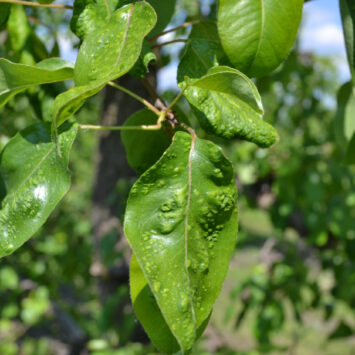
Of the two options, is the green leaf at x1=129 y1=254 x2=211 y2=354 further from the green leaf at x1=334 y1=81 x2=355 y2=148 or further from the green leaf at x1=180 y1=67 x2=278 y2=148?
the green leaf at x1=334 y1=81 x2=355 y2=148

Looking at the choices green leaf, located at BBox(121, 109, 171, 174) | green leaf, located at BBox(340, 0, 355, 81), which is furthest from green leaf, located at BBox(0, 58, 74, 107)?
green leaf, located at BBox(340, 0, 355, 81)

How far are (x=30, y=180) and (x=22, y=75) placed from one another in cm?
11

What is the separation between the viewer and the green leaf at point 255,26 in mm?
472

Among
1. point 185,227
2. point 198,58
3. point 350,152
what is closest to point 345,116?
point 350,152

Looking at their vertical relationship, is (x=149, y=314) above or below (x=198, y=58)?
below

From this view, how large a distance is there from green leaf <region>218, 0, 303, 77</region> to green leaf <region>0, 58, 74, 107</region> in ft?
0.57

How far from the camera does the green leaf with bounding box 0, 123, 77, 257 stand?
1.44 ft

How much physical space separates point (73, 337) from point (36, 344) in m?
1.51

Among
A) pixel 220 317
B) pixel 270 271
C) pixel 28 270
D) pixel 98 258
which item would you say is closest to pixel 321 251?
pixel 270 271

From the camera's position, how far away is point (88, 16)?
490 mm

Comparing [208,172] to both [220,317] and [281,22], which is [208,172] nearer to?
[281,22]

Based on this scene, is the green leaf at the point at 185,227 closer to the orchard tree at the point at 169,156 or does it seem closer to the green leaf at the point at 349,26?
the orchard tree at the point at 169,156

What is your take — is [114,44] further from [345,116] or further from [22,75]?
[345,116]

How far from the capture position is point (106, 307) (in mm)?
1946
